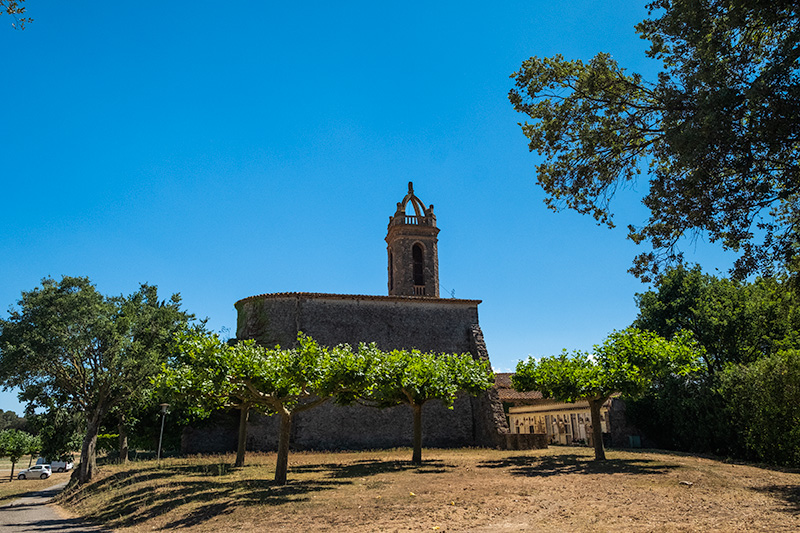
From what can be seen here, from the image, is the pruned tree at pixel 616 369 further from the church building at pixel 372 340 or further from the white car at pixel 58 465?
the white car at pixel 58 465

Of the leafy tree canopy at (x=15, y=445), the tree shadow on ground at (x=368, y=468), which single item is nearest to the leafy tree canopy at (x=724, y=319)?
the tree shadow on ground at (x=368, y=468)

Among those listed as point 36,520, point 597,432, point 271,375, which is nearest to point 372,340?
point 597,432

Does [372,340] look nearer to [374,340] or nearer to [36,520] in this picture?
[374,340]

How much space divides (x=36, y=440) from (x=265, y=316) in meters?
32.3

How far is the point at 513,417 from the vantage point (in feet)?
129

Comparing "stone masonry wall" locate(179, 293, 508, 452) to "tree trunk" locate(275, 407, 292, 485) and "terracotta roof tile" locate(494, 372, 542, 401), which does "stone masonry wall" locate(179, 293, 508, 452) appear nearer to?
"terracotta roof tile" locate(494, 372, 542, 401)

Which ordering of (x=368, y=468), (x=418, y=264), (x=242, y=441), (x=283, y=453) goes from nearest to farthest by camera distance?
1. (x=283, y=453)
2. (x=368, y=468)
3. (x=242, y=441)
4. (x=418, y=264)

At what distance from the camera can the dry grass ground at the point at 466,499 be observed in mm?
9750

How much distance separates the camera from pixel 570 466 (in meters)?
16.9

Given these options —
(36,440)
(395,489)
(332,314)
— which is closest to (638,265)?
(395,489)

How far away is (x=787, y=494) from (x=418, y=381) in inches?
413

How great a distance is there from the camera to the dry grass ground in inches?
384

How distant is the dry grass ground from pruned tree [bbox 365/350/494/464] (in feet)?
7.47

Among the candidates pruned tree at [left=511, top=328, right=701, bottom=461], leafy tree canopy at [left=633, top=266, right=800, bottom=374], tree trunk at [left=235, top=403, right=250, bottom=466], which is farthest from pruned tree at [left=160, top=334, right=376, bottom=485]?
leafy tree canopy at [left=633, top=266, right=800, bottom=374]
